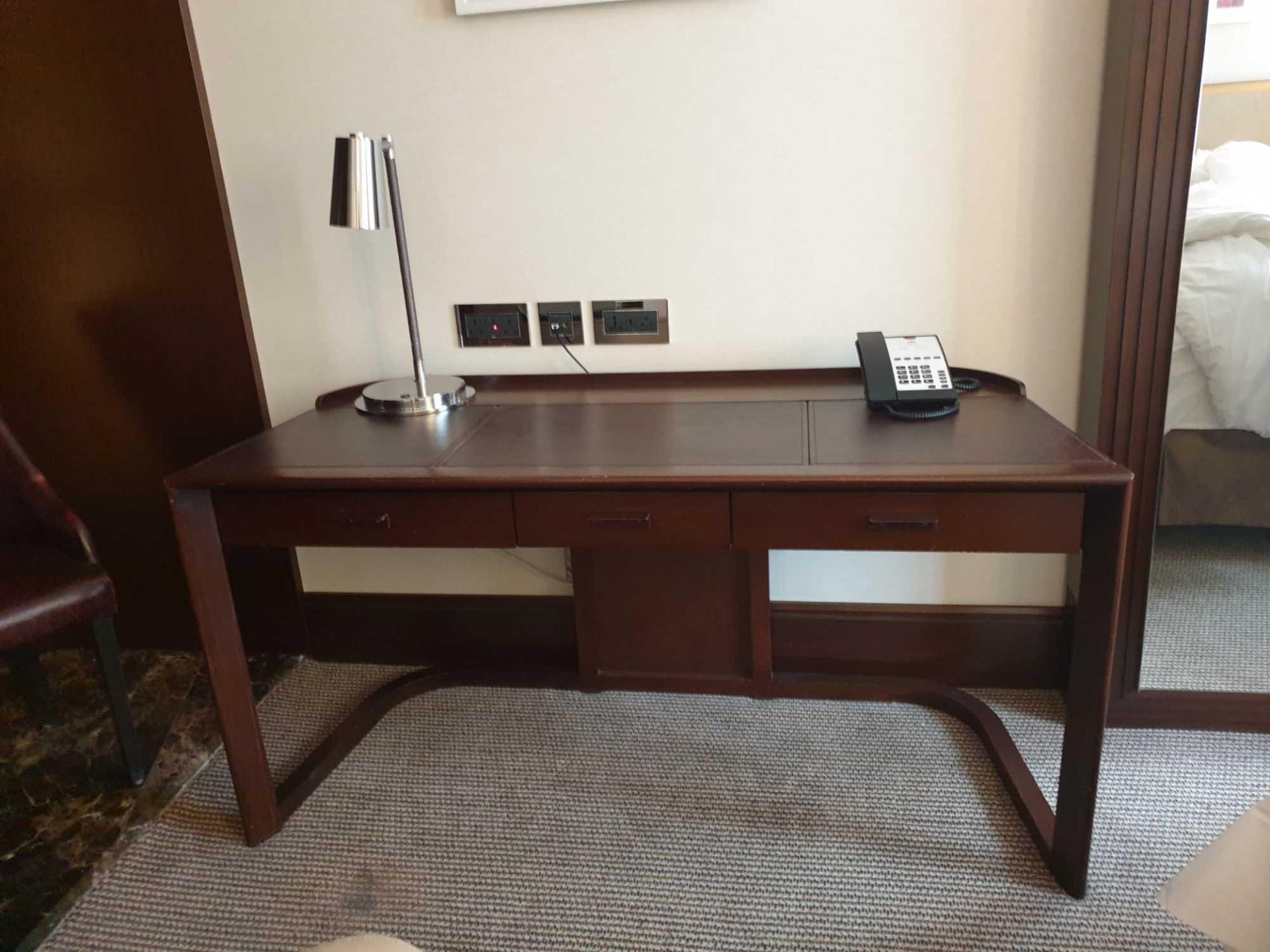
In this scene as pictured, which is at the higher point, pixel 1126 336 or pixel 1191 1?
pixel 1191 1

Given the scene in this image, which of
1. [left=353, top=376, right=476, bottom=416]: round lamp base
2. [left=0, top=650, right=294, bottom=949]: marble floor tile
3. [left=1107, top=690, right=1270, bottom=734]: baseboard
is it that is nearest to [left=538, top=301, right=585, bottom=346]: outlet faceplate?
[left=353, top=376, right=476, bottom=416]: round lamp base

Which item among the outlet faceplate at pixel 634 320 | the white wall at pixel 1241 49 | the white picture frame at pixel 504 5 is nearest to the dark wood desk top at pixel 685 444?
the outlet faceplate at pixel 634 320

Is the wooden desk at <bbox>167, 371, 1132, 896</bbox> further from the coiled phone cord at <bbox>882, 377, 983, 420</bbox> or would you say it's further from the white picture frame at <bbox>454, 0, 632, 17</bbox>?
the white picture frame at <bbox>454, 0, 632, 17</bbox>

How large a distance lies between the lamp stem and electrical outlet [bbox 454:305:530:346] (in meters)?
0.16

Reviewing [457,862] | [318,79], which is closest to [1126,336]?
[457,862]

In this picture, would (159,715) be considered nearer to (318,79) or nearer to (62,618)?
(62,618)

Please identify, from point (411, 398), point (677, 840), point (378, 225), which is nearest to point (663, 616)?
point (677, 840)

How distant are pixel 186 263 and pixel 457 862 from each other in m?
1.42

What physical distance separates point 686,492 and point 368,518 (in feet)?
1.74

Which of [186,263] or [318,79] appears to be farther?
[186,263]

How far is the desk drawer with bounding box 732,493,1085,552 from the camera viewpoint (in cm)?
130

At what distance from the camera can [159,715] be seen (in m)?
2.11

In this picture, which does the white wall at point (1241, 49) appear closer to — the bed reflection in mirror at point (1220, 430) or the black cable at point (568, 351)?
the bed reflection in mirror at point (1220, 430)

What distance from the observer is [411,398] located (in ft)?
5.82
